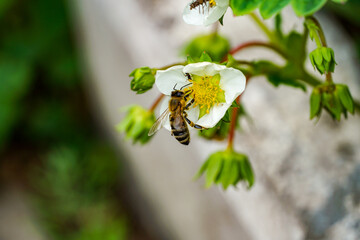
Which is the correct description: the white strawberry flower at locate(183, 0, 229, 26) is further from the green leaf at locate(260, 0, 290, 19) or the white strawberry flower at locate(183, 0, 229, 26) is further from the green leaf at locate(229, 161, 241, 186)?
the green leaf at locate(229, 161, 241, 186)

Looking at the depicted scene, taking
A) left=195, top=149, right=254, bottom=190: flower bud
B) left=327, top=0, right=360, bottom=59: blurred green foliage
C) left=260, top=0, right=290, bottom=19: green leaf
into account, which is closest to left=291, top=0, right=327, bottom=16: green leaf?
left=260, top=0, right=290, bottom=19: green leaf

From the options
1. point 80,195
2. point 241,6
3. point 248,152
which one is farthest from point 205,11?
point 80,195

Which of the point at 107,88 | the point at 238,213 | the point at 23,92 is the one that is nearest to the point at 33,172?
the point at 23,92

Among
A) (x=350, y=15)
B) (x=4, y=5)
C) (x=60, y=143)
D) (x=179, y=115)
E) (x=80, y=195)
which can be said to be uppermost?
(x=4, y=5)

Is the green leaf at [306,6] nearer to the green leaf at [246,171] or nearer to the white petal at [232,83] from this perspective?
the white petal at [232,83]

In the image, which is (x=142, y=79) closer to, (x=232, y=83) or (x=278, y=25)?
(x=232, y=83)

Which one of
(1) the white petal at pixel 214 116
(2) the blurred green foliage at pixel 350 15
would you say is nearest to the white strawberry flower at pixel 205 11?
(1) the white petal at pixel 214 116
